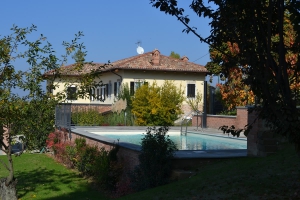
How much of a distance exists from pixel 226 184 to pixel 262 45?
3.08 meters

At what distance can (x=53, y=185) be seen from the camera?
1449 cm

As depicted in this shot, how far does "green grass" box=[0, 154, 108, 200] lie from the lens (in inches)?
511

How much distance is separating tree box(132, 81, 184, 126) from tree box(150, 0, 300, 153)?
81.7ft

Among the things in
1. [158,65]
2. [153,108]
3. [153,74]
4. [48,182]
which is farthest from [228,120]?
[48,182]

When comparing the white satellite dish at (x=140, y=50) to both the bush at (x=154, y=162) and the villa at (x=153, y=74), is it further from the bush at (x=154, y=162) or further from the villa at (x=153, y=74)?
the bush at (x=154, y=162)

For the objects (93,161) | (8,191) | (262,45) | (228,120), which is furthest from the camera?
(228,120)

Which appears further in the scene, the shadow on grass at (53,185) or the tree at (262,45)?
the shadow on grass at (53,185)

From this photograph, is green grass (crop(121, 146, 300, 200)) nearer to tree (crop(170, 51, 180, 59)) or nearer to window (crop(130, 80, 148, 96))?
window (crop(130, 80, 148, 96))

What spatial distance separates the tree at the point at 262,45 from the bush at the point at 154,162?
4282 mm

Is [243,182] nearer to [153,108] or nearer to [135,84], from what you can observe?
[153,108]

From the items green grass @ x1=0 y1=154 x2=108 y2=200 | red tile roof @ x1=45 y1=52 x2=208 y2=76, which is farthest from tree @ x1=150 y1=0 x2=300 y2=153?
red tile roof @ x1=45 y1=52 x2=208 y2=76

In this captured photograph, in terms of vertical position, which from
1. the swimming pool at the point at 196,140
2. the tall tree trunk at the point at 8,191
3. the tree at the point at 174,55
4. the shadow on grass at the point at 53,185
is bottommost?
the shadow on grass at the point at 53,185

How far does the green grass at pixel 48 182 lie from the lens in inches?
511

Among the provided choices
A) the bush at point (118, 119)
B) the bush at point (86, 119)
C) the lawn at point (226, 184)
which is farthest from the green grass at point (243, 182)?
the bush at point (118, 119)
